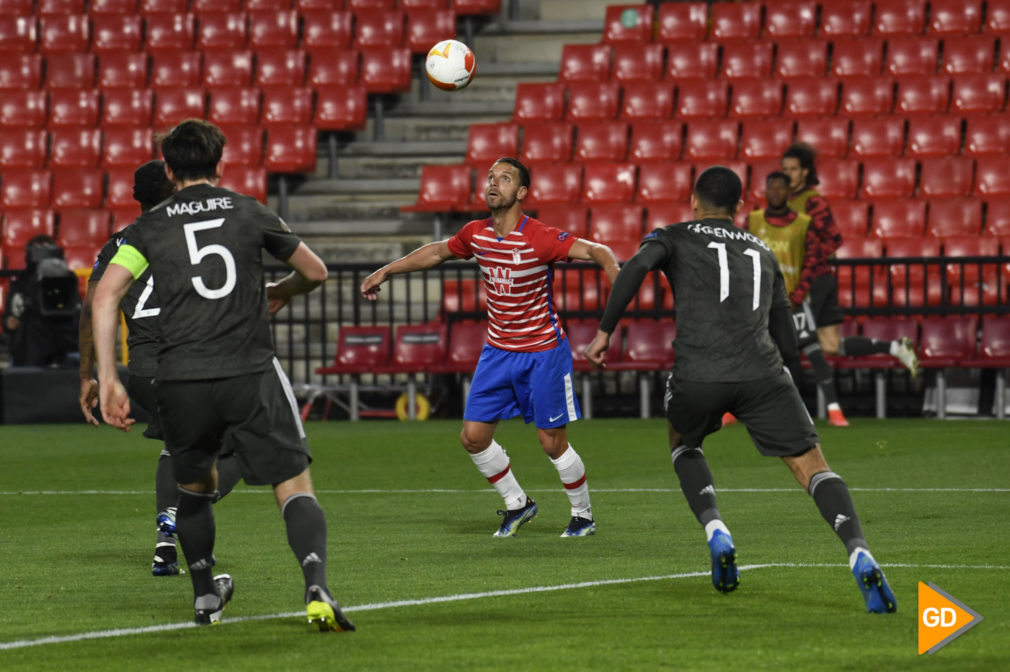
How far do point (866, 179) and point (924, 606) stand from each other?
13.9 metres

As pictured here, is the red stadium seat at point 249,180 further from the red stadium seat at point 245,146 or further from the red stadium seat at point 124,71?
the red stadium seat at point 124,71

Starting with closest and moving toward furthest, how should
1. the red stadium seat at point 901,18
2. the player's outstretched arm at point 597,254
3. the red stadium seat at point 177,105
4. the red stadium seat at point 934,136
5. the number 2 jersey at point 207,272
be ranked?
1. the number 2 jersey at point 207,272
2. the player's outstretched arm at point 597,254
3. the red stadium seat at point 934,136
4. the red stadium seat at point 901,18
5. the red stadium seat at point 177,105

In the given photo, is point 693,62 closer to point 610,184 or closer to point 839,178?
point 610,184

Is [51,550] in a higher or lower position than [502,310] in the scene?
lower

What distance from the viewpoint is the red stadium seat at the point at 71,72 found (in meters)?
22.9

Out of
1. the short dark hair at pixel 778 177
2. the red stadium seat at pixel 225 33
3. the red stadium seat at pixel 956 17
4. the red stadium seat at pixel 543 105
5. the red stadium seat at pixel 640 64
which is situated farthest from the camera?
the red stadium seat at pixel 225 33

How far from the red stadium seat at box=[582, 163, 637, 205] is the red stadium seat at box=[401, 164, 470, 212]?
55.9 inches

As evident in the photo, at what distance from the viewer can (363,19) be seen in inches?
890

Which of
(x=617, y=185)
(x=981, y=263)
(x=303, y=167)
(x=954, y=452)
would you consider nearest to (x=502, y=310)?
(x=954, y=452)

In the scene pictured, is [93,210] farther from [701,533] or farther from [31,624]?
[31,624]

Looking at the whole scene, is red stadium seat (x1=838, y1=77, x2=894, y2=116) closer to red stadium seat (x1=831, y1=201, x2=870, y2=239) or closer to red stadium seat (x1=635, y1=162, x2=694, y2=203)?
red stadium seat (x1=831, y1=201, x2=870, y2=239)

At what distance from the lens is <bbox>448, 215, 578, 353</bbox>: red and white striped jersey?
8445 mm

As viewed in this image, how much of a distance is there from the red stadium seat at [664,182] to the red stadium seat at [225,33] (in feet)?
22.4

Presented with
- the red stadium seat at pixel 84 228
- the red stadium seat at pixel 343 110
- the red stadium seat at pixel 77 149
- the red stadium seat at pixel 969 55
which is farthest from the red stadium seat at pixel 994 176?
the red stadium seat at pixel 77 149
